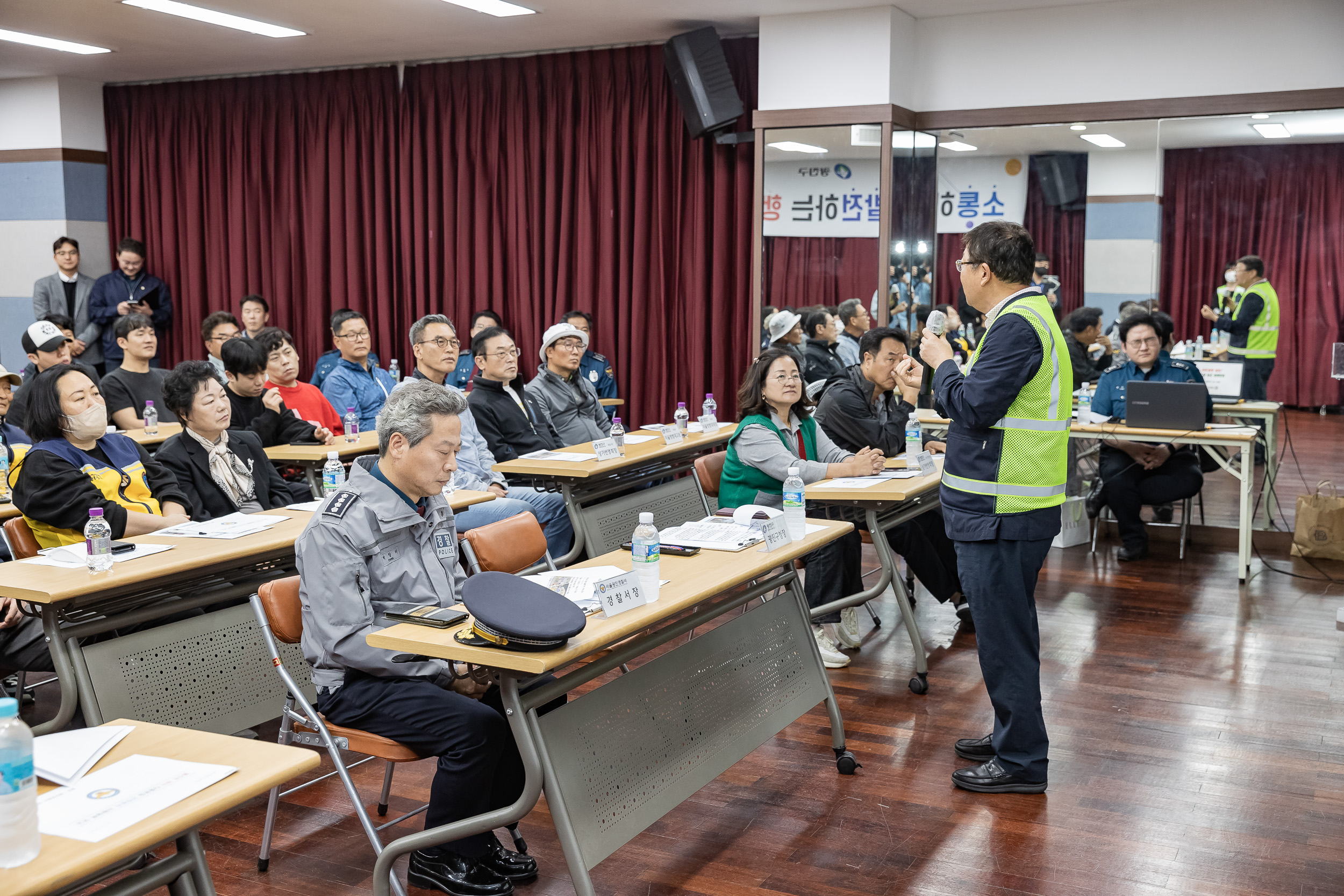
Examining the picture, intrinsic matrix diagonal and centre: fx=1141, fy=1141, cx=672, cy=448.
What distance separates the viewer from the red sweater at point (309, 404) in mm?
5875

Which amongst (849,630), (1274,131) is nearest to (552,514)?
(849,630)

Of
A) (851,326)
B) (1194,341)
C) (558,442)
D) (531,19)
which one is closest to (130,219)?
(531,19)

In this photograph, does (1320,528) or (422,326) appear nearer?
(422,326)

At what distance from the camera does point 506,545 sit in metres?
3.26

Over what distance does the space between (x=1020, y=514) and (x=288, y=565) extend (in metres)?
2.32

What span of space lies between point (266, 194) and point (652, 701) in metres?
7.35

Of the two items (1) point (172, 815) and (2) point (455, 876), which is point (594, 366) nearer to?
(2) point (455, 876)

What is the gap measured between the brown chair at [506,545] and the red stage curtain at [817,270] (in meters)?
4.20

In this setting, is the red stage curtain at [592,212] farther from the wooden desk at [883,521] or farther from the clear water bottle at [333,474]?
the clear water bottle at [333,474]

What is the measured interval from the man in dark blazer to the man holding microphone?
2467 mm

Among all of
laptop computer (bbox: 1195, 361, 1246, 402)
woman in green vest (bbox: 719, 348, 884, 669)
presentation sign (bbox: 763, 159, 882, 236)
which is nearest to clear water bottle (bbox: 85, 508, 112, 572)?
woman in green vest (bbox: 719, 348, 884, 669)

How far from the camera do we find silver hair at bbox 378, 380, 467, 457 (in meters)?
2.68

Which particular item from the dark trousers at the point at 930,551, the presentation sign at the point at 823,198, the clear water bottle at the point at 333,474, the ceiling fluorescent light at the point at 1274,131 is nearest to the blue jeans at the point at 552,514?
the clear water bottle at the point at 333,474

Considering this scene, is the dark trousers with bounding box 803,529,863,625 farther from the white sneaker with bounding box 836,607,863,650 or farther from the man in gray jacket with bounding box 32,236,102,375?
the man in gray jacket with bounding box 32,236,102,375
